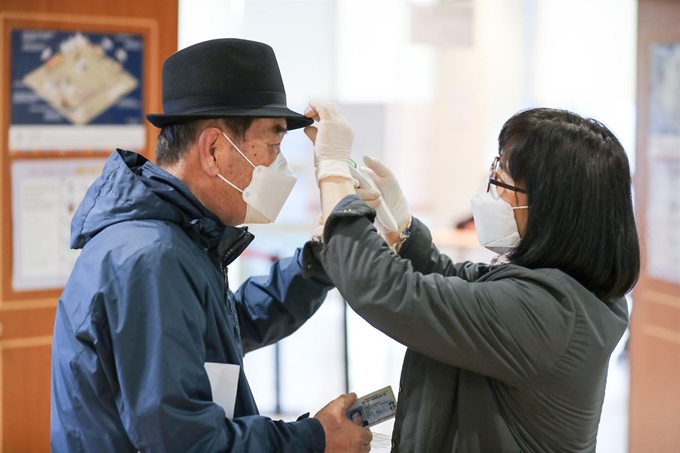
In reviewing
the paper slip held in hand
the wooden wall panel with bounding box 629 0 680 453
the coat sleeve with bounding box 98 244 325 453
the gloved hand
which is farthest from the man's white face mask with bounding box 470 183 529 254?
the wooden wall panel with bounding box 629 0 680 453

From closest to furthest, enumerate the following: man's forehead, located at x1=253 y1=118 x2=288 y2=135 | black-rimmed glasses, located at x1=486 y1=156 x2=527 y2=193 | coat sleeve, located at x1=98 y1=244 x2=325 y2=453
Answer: coat sleeve, located at x1=98 y1=244 x2=325 y2=453 → black-rimmed glasses, located at x1=486 y1=156 x2=527 y2=193 → man's forehead, located at x1=253 y1=118 x2=288 y2=135

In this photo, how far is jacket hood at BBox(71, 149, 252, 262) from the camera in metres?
1.49

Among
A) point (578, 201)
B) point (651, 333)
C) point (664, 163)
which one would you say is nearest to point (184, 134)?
point (578, 201)

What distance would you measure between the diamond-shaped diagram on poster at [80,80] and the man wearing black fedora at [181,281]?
4.80ft

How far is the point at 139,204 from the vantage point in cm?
149

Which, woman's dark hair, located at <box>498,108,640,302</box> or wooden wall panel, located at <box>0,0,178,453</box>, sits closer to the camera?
woman's dark hair, located at <box>498,108,640,302</box>

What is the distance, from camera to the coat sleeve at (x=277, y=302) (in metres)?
1.92

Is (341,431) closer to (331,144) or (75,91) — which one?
(331,144)

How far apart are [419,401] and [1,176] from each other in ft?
6.63

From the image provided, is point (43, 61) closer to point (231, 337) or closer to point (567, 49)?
point (231, 337)

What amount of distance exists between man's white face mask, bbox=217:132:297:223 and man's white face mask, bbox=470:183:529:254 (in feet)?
1.39

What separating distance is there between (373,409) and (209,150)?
66 cm

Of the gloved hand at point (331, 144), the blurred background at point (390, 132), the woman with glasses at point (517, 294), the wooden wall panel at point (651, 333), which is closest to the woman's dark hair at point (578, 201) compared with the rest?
the woman with glasses at point (517, 294)

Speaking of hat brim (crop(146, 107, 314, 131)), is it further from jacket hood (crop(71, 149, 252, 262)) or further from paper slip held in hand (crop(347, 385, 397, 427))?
paper slip held in hand (crop(347, 385, 397, 427))
